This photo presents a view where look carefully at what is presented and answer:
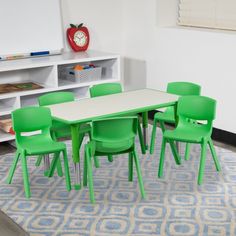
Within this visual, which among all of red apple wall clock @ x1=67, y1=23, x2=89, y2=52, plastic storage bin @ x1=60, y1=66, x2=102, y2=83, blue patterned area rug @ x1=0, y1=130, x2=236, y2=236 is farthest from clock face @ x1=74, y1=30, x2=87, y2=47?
blue patterned area rug @ x1=0, y1=130, x2=236, y2=236

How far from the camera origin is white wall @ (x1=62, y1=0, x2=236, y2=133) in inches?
211

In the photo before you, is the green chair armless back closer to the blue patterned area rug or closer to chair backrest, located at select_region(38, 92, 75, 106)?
chair backrest, located at select_region(38, 92, 75, 106)

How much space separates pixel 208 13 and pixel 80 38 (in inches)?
64.3

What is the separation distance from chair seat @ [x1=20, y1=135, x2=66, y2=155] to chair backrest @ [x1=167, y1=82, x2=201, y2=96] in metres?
1.48

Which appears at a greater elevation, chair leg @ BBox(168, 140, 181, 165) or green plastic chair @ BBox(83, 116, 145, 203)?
green plastic chair @ BBox(83, 116, 145, 203)

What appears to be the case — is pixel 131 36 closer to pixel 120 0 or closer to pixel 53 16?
pixel 120 0

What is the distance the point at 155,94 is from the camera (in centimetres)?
483

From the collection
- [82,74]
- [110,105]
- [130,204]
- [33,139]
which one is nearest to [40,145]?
[33,139]

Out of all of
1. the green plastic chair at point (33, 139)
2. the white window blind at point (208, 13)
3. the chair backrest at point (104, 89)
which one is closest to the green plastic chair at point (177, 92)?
the chair backrest at point (104, 89)

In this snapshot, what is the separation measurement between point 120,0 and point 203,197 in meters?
3.48

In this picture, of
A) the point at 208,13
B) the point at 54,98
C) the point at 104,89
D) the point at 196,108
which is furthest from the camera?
the point at 208,13

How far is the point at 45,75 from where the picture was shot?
224 inches

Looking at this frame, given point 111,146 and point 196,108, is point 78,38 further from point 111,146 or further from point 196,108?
point 111,146

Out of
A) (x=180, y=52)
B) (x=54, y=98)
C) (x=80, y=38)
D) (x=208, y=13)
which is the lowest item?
(x=54, y=98)
